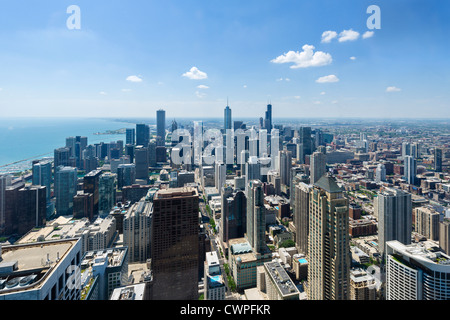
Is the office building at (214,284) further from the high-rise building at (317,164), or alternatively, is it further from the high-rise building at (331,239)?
the high-rise building at (317,164)

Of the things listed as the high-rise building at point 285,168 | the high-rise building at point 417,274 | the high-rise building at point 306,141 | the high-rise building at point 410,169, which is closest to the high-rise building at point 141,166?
the high-rise building at point 285,168

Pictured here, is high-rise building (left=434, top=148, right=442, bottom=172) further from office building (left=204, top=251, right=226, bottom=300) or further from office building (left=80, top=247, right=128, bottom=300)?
office building (left=80, top=247, right=128, bottom=300)

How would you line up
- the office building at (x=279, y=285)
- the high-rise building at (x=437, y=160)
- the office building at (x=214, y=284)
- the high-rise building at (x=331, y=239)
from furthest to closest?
the high-rise building at (x=437, y=160) < the office building at (x=214, y=284) < the office building at (x=279, y=285) < the high-rise building at (x=331, y=239)

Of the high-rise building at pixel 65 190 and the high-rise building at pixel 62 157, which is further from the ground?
the high-rise building at pixel 62 157

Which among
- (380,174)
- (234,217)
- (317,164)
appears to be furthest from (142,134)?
(380,174)

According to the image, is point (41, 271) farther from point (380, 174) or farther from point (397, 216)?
point (380, 174)
